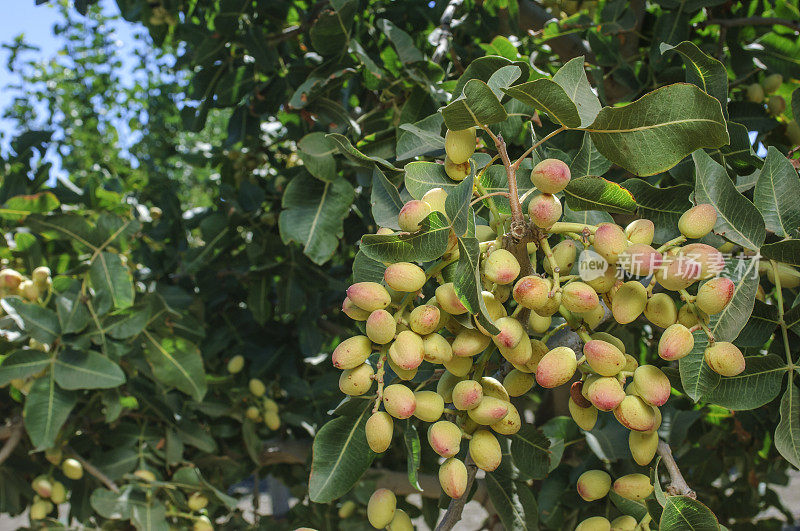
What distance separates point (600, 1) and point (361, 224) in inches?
33.1

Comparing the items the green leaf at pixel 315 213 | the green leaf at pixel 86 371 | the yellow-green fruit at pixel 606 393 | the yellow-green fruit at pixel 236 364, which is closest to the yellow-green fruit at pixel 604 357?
the yellow-green fruit at pixel 606 393

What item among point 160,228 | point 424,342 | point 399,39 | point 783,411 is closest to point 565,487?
point 783,411

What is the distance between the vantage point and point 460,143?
2.12 feet

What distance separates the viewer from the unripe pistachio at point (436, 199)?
635mm

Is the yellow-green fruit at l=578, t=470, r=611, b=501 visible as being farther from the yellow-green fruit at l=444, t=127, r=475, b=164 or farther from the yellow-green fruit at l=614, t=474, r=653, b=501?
the yellow-green fruit at l=444, t=127, r=475, b=164

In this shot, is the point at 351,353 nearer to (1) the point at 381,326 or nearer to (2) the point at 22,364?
(1) the point at 381,326

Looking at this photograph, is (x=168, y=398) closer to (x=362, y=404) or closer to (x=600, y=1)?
(x=362, y=404)

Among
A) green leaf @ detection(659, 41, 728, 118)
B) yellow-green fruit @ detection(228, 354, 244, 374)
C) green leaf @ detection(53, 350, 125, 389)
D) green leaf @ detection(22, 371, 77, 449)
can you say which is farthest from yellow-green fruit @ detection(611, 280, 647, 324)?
yellow-green fruit @ detection(228, 354, 244, 374)

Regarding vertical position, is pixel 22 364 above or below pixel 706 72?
below

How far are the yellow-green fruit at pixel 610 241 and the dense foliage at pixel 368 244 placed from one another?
2.1 inches

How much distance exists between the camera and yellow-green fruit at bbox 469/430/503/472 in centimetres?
65

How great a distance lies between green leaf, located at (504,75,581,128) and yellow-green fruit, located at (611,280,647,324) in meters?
0.16

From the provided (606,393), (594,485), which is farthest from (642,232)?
(594,485)

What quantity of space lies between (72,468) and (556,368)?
1246mm
